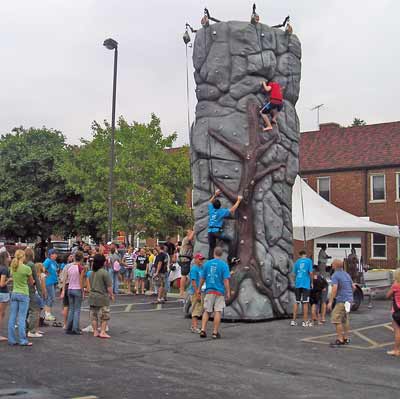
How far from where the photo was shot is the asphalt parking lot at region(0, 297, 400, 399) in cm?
748

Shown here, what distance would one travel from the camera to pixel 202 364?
362 inches

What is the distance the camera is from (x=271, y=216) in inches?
587

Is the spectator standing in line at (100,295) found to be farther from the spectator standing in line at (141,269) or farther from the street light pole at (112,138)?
the street light pole at (112,138)

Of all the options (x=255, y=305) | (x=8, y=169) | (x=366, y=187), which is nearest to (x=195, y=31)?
(x=255, y=305)

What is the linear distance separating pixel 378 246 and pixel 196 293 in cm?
2267

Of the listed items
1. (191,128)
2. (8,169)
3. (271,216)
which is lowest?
(271,216)

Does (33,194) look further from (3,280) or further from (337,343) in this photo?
(337,343)

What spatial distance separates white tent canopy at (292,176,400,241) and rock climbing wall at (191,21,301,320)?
5083 mm

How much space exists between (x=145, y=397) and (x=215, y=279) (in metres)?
4.77

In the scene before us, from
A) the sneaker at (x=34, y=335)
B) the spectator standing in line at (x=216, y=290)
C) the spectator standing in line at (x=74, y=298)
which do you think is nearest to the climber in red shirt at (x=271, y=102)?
the spectator standing in line at (x=216, y=290)

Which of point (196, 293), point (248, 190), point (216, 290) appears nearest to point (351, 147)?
point (248, 190)

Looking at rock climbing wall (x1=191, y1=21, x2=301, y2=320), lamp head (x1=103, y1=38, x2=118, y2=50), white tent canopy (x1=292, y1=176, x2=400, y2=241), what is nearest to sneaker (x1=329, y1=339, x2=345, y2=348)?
rock climbing wall (x1=191, y1=21, x2=301, y2=320)

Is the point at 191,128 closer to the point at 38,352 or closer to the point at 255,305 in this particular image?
the point at 255,305

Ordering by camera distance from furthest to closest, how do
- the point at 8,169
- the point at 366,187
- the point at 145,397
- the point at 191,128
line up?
the point at 8,169 < the point at 366,187 < the point at 191,128 < the point at 145,397
